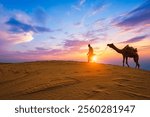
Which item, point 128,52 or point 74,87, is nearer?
point 74,87

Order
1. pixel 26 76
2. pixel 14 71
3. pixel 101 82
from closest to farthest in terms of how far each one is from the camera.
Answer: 1. pixel 101 82
2. pixel 26 76
3. pixel 14 71

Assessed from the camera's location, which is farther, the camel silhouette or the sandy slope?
the camel silhouette

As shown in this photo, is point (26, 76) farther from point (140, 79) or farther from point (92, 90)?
point (140, 79)

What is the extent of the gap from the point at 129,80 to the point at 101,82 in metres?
1.35

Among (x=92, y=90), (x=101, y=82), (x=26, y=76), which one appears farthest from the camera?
(x=26, y=76)

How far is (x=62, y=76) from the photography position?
1045cm

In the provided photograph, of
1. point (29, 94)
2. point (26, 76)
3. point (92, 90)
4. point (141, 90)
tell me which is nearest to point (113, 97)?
point (92, 90)

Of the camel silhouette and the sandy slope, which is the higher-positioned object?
the camel silhouette

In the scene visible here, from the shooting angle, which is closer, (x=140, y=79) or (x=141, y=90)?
(x=141, y=90)

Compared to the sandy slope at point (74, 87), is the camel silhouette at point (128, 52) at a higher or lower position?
higher

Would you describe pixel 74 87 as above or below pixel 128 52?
below

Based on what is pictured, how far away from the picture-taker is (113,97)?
7.70 metres

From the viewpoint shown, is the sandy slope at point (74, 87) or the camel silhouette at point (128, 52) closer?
the sandy slope at point (74, 87)

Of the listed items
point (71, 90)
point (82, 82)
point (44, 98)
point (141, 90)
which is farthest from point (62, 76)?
point (141, 90)
